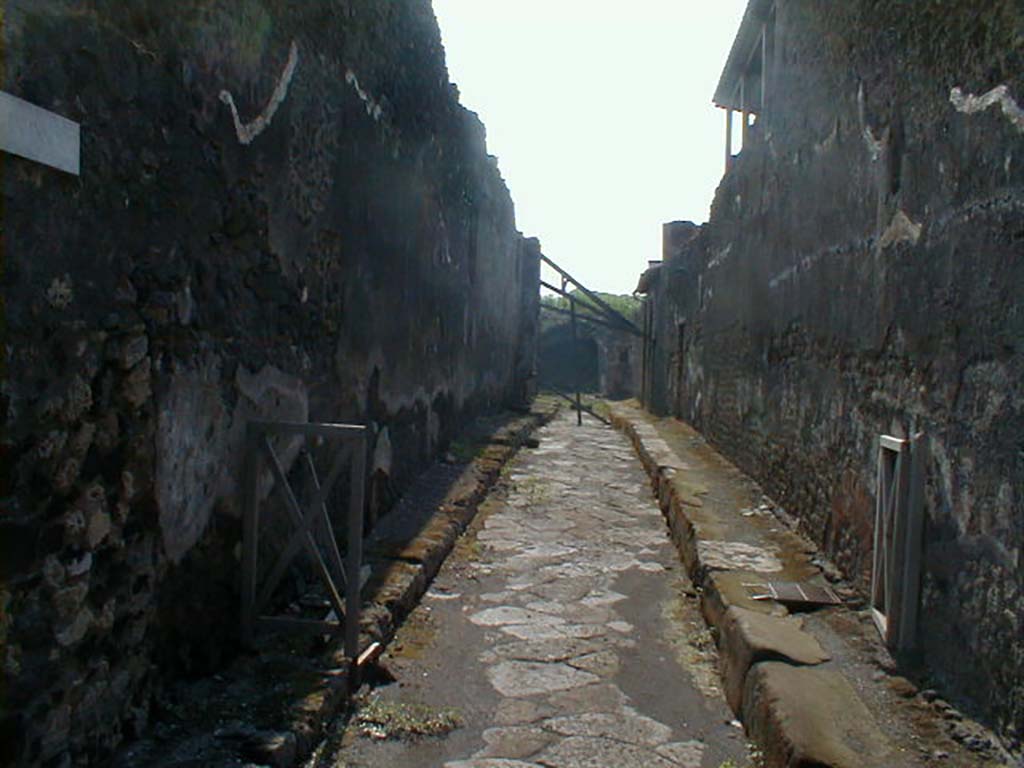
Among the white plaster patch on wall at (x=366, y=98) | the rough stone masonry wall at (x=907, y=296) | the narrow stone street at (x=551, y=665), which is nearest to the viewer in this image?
the rough stone masonry wall at (x=907, y=296)

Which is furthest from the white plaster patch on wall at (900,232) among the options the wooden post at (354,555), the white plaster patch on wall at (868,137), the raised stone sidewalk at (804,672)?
the wooden post at (354,555)

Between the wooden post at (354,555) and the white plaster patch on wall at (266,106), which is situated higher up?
the white plaster patch on wall at (266,106)

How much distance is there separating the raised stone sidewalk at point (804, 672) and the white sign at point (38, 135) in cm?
212

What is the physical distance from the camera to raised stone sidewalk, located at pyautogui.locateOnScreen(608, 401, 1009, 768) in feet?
7.69

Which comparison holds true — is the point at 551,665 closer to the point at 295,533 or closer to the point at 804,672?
the point at 804,672

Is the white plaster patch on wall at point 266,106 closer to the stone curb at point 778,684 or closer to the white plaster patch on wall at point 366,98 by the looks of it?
the white plaster patch on wall at point 366,98

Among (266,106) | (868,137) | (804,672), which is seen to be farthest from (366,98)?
(804,672)

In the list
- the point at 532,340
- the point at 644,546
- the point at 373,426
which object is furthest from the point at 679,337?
the point at 373,426

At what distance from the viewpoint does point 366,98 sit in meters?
4.34

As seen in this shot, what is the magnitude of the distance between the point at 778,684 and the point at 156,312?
198cm

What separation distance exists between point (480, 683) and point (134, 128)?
202 cm

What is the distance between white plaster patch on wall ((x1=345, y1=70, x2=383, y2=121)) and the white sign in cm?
223

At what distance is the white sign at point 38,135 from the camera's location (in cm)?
170

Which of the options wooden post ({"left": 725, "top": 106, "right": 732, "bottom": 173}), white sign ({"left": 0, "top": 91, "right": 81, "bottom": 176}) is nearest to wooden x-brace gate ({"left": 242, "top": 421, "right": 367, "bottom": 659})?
white sign ({"left": 0, "top": 91, "right": 81, "bottom": 176})
